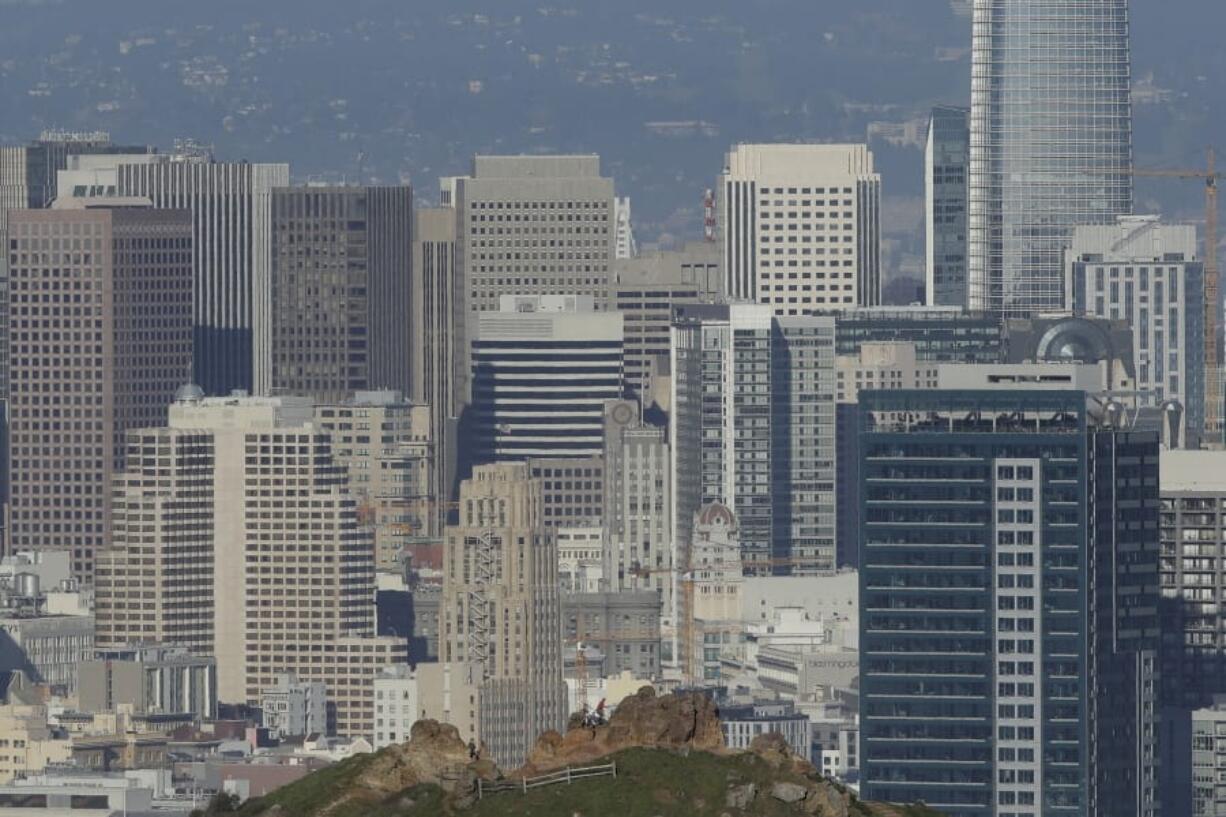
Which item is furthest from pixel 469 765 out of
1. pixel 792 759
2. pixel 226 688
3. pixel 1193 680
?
pixel 226 688

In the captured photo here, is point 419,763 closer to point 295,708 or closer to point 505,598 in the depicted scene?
point 505,598

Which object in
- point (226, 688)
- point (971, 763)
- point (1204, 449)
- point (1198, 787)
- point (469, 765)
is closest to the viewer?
point (469, 765)

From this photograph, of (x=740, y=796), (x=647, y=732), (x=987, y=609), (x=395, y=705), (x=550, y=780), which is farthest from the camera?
(x=395, y=705)

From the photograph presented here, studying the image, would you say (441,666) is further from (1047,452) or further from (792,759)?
(792,759)

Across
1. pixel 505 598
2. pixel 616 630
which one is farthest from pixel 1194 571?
pixel 616 630

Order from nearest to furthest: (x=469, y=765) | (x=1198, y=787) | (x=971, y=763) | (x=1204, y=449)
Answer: (x=469, y=765)
(x=971, y=763)
(x=1198, y=787)
(x=1204, y=449)

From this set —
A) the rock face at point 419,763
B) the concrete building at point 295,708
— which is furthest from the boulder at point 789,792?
the concrete building at point 295,708

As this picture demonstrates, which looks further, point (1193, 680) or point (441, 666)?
point (441, 666)
